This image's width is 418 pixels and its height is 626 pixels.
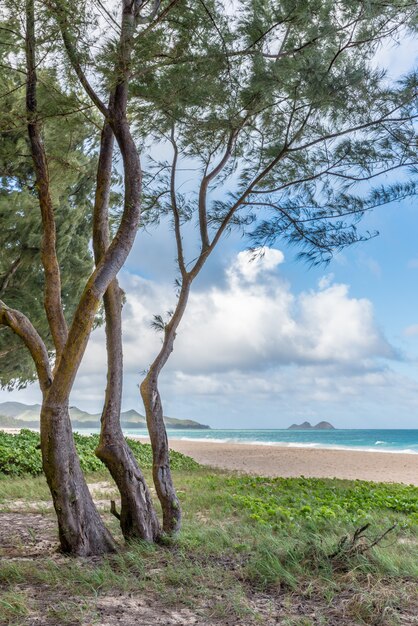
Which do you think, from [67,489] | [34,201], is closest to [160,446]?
[67,489]

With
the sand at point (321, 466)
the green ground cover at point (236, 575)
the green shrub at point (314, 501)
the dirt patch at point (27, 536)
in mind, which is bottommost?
the sand at point (321, 466)

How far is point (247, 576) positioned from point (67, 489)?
1.49 meters

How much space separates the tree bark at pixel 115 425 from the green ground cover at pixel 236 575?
0.76ft

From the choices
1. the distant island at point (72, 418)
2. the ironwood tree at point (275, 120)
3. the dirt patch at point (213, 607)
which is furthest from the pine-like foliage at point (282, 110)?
the distant island at point (72, 418)

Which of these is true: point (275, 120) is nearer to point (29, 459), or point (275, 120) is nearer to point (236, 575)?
point (236, 575)

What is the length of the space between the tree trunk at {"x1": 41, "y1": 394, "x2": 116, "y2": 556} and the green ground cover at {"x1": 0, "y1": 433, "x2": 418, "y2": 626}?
17 centimetres

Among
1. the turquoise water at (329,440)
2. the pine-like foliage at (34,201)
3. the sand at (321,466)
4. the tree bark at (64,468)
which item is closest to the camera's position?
the tree bark at (64,468)

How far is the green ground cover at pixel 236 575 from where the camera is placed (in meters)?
3.24

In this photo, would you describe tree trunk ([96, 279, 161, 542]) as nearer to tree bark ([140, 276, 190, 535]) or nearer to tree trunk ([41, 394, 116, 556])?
tree bark ([140, 276, 190, 535])

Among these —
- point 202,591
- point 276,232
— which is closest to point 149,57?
point 276,232

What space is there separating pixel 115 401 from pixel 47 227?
1.71 meters

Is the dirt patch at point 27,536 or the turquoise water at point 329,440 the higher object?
the dirt patch at point 27,536

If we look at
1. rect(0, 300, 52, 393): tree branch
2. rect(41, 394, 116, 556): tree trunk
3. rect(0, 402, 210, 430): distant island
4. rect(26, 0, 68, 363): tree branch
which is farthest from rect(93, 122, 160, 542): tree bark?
rect(0, 402, 210, 430): distant island

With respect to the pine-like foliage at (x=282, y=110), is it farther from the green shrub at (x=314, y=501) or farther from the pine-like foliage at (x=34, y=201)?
the green shrub at (x=314, y=501)
